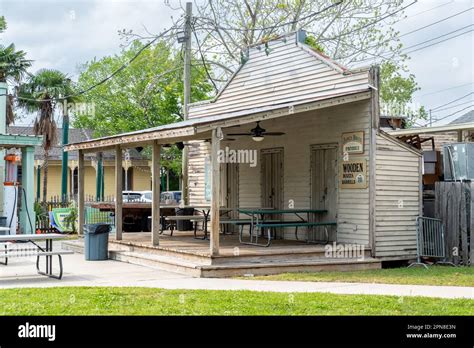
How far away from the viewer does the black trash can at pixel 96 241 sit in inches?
639

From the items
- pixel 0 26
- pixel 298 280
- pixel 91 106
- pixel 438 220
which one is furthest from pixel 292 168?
pixel 91 106

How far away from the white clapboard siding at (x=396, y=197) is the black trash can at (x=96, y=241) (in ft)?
20.8

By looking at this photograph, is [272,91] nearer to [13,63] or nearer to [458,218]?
[458,218]

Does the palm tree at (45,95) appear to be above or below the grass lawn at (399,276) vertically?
above

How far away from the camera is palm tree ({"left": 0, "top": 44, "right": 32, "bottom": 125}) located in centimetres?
3120

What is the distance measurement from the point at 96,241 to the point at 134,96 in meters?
26.4

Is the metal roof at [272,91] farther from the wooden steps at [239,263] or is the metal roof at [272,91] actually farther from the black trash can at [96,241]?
the wooden steps at [239,263]

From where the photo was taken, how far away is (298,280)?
1259cm

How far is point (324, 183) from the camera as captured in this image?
16.9m

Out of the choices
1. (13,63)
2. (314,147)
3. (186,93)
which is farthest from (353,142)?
(13,63)

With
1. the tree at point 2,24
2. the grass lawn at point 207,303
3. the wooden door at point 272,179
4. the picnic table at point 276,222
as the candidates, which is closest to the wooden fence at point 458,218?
the picnic table at point 276,222

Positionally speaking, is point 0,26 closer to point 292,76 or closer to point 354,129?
point 292,76

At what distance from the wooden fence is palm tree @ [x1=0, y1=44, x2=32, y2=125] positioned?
21.3 m

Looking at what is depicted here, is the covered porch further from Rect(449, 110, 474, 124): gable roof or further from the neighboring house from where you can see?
the neighboring house
